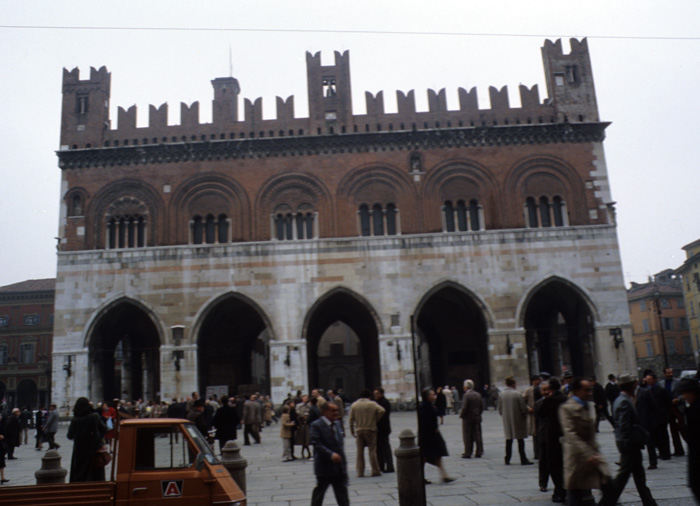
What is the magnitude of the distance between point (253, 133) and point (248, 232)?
4.18 metres

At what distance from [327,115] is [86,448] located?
20.5 metres

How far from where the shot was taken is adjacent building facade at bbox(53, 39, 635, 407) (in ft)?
80.4

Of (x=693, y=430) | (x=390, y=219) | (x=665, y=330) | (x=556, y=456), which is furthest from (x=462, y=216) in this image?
(x=665, y=330)

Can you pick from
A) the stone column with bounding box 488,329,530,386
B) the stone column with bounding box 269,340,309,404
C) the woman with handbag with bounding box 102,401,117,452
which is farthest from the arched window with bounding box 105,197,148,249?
the stone column with bounding box 488,329,530,386

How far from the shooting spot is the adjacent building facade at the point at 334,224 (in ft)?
80.4

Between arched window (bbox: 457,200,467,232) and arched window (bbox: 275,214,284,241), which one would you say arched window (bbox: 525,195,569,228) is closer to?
arched window (bbox: 457,200,467,232)

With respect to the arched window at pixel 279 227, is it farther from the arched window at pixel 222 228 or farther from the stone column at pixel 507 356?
the stone column at pixel 507 356

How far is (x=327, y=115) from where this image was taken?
26.2m

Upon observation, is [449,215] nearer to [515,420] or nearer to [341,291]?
[341,291]

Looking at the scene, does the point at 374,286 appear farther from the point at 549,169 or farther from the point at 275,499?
the point at 275,499

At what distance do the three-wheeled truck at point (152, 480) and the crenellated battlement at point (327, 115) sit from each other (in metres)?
21.1

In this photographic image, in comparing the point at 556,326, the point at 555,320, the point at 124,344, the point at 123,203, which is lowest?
the point at 556,326

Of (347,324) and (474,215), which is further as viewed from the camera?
(347,324)

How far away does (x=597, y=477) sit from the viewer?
5.84 metres
